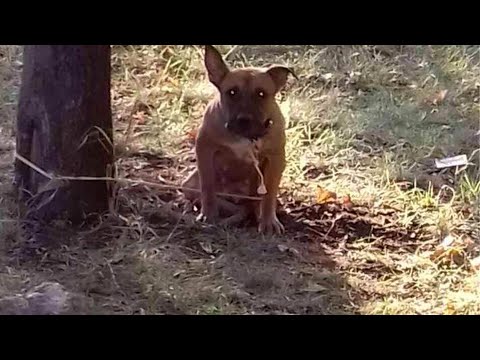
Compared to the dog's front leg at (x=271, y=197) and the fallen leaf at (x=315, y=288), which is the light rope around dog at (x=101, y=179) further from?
the fallen leaf at (x=315, y=288)

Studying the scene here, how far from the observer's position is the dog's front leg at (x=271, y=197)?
3.25m

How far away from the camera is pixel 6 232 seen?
3.04 m

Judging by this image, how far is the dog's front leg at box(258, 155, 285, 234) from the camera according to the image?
3246 mm

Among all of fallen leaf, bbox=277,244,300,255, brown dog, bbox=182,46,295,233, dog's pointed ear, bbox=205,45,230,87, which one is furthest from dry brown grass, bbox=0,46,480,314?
dog's pointed ear, bbox=205,45,230,87

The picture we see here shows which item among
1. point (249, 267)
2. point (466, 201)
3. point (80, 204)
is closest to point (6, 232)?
point (80, 204)

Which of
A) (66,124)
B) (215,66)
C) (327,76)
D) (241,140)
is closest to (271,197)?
(241,140)

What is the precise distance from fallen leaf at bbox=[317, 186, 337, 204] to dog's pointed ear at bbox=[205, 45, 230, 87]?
0.54 m

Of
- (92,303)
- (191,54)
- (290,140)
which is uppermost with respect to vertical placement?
(191,54)

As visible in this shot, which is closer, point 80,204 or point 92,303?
point 92,303

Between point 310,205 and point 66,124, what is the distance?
88 cm

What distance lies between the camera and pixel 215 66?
323 centimetres

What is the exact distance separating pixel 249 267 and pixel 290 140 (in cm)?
101

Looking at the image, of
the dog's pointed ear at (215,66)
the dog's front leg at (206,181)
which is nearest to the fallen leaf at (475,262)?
the dog's front leg at (206,181)
